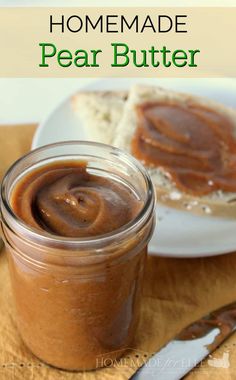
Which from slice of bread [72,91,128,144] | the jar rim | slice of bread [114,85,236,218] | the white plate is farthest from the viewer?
slice of bread [72,91,128,144]

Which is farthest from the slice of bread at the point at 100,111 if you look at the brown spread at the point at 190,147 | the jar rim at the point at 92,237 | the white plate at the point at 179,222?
the jar rim at the point at 92,237

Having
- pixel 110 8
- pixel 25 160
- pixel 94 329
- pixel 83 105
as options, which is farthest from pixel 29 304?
pixel 110 8

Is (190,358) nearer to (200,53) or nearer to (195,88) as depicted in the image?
(195,88)

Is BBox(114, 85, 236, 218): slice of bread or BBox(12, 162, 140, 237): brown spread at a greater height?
BBox(12, 162, 140, 237): brown spread

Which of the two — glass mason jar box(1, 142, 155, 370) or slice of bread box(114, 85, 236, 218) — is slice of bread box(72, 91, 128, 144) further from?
glass mason jar box(1, 142, 155, 370)

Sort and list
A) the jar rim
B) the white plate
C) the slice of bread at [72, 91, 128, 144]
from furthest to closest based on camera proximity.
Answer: the slice of bread at [72, 91, 128, 144] < the white plate < the jar rim

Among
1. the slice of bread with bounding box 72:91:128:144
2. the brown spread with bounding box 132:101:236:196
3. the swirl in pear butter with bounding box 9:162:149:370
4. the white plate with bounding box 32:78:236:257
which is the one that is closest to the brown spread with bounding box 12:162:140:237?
the swirl in pear butter with bounding box 9:162:149:370
